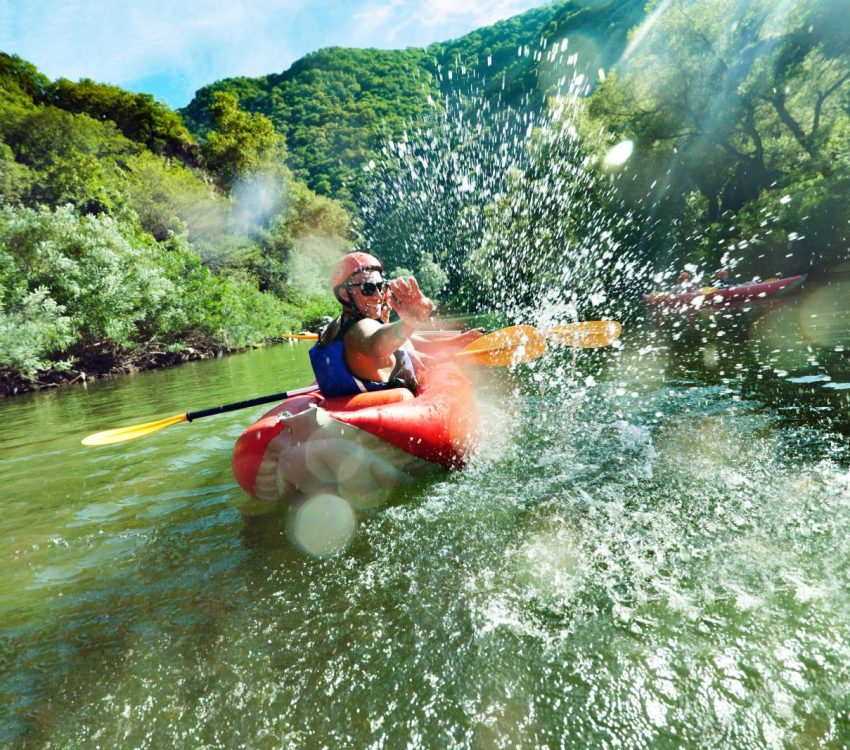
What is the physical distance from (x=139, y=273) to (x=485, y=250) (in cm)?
3407

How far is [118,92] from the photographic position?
154 ft

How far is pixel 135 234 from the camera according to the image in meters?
21.1

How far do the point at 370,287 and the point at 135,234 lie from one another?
73.6 feet

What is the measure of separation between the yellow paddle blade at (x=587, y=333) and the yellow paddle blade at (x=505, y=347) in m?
0.51

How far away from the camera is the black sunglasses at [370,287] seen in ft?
11.3

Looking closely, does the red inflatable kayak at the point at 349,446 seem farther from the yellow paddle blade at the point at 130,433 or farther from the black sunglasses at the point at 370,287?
the yellow paddle blade at the point at 130,433

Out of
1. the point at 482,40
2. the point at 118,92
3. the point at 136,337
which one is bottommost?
the point at 136,337

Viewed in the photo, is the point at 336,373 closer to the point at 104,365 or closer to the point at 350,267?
the point at 350,267

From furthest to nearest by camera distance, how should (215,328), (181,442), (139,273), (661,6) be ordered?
(215,328)
(661,6)
(139,273)
(181,442)

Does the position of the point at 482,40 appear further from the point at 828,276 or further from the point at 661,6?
the point at 828,276

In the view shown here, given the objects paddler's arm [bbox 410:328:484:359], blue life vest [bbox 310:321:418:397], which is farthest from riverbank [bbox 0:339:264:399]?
blue life vest [bbox 310:321:418:397]

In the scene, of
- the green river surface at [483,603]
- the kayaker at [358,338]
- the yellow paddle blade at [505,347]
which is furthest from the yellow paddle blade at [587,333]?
the kayaker at [358,338]

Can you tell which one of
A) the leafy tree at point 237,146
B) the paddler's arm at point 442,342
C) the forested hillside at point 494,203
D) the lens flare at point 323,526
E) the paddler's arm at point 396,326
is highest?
the leafy tree at point 237,146

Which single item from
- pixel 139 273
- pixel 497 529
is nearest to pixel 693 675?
pixel 497 529
